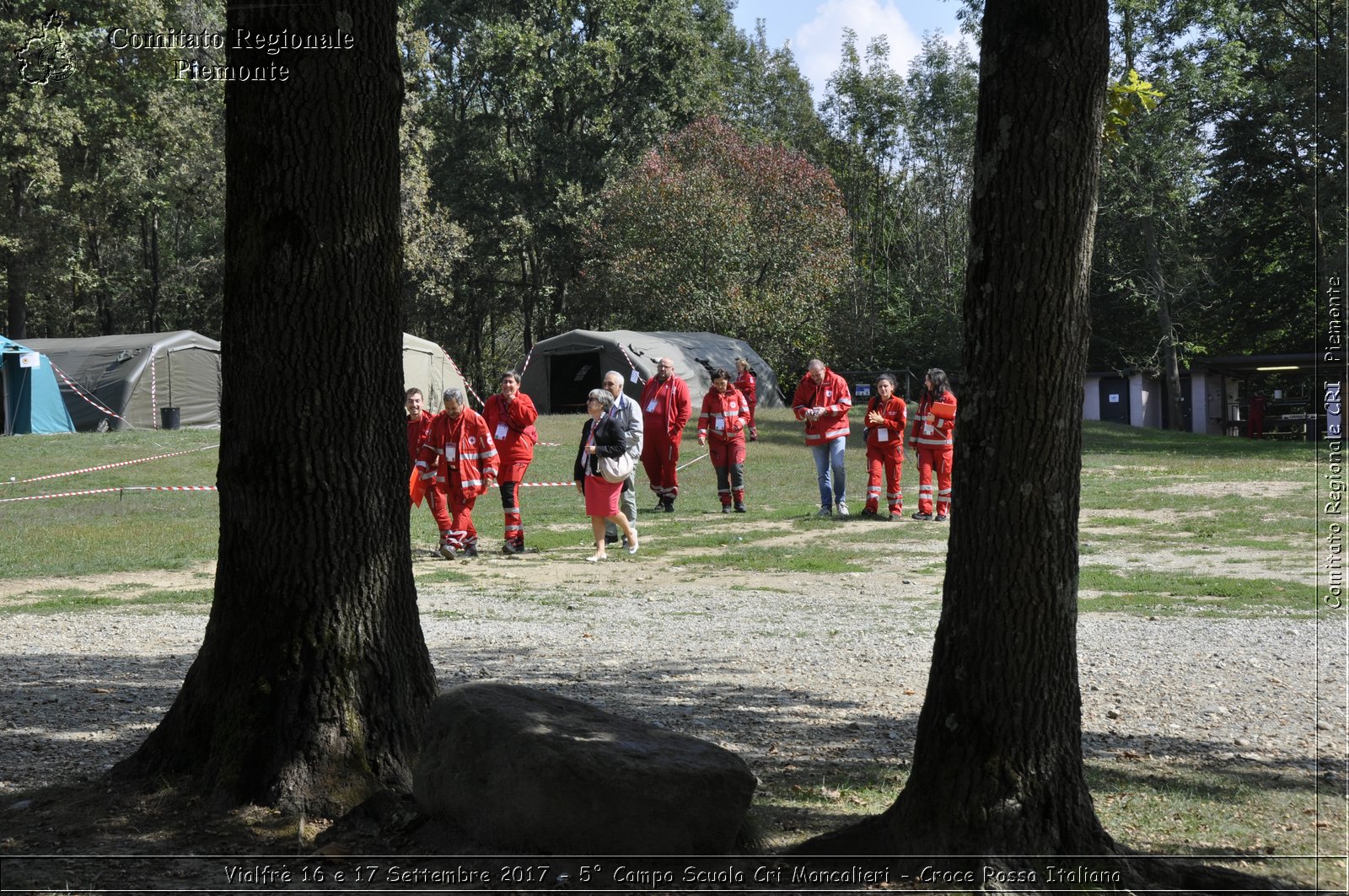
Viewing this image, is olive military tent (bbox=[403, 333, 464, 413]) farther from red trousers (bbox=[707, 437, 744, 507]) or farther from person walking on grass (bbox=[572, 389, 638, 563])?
person walking on grass (bbox=[572, 389, 638, 563])

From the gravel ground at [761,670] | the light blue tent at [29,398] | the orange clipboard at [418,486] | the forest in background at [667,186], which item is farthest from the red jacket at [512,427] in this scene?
the light blue tent at [29,398]

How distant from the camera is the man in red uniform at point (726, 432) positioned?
1680 centimetres

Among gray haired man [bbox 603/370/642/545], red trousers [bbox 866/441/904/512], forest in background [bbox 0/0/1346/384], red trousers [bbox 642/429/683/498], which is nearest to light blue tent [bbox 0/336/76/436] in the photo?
forest in background [bbox 0/0/1346/384]

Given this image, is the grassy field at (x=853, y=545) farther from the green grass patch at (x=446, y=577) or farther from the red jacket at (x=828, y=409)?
the red jacket at (x=828, y=409)

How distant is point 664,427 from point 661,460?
2.04 ft

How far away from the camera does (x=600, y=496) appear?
1275 centimetres

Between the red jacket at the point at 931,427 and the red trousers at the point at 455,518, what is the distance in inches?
224

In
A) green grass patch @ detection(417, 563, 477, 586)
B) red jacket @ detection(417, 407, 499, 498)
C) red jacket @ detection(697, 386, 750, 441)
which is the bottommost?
green grass patch @ detection(417, 563, 477, 586)

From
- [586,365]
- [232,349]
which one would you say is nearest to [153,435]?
[586,365]

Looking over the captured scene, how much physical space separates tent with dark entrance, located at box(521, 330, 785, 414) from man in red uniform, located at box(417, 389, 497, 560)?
761 inches

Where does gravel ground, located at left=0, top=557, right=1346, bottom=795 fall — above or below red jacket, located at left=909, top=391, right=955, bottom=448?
below

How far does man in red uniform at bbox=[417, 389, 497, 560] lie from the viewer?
518 inches

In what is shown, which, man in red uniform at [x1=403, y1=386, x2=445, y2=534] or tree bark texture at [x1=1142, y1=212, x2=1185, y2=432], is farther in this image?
tree bark texture at [x1=1142, y1=212, x2=1185, y2=432]

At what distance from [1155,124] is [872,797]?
35.1m
